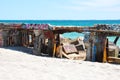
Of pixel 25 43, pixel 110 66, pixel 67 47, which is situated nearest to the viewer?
pixel 110 66

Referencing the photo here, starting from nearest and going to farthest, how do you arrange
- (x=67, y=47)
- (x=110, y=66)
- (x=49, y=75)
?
(x=49, y=75), (x=110, y=66), (x=67, y=47)

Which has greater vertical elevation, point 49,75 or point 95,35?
point 95,35

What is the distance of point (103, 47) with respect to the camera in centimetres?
1695

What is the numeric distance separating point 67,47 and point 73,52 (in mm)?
667

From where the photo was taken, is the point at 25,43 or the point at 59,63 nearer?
the point at 59,63

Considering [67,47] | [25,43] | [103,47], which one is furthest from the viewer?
[25,43]

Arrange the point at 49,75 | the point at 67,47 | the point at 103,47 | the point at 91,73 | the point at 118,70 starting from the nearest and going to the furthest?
the point at 49,75 < the point at 91,73 < the point at 118,70 < the point at 103,47 < the point at 67,47

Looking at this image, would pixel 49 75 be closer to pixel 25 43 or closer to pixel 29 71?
pixel 29 71

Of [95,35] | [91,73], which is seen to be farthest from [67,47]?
[91,73]

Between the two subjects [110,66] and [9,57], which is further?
[9,57]

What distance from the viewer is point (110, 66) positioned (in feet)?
49.8

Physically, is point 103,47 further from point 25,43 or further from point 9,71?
point 25,43

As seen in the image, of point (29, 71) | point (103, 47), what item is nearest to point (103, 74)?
point (29, 71)

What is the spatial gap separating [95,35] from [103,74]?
14.3ft
